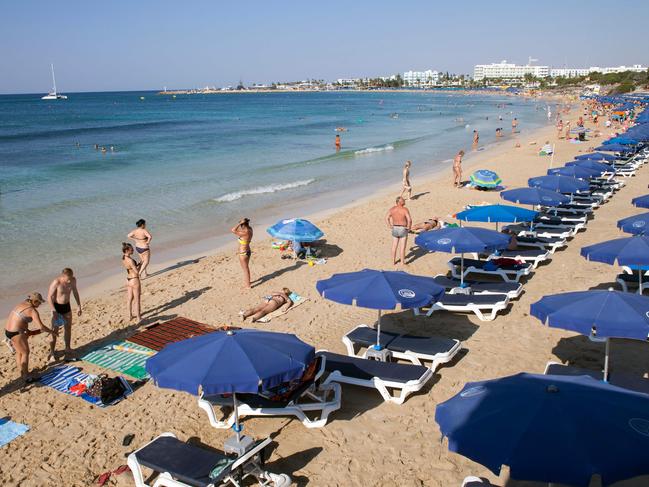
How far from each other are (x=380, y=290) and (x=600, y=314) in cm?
250

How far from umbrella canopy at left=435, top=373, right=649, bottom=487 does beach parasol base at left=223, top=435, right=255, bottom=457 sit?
2276 millimetres

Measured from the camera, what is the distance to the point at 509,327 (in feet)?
29.2

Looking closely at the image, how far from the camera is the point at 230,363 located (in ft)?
16.9

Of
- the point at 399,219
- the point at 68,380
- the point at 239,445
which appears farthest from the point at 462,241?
the point at 68,380

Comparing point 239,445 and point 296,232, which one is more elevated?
point 296,232

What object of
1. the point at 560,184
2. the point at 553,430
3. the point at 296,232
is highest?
the point at 560,184

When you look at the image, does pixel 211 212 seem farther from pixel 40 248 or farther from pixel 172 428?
pixel 172 428

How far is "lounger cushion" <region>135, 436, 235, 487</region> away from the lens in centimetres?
515

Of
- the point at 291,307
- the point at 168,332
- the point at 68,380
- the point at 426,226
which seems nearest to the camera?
the point at 68,380

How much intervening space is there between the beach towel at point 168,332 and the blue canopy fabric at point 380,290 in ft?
9.20

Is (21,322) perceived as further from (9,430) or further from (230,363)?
(230,363)

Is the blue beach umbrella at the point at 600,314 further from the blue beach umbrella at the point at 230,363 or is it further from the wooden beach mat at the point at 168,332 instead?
the wooden beach mat at the point at 168,332

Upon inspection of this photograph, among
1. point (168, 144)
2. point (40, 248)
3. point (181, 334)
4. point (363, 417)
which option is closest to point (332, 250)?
point (181, 334)

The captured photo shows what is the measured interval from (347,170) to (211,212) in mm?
11199
